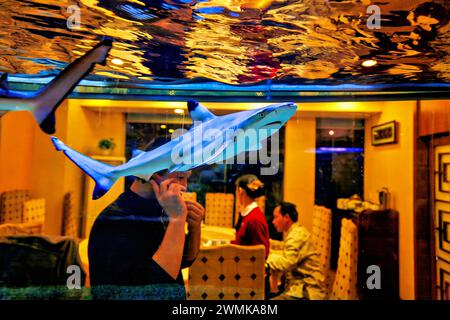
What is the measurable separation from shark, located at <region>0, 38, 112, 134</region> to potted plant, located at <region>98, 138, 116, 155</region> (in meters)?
0.95

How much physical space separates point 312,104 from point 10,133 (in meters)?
2.81

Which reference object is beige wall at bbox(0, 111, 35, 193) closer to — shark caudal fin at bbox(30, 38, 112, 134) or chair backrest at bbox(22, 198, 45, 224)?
chair backrest at bbox(22, 198, 45, 224)

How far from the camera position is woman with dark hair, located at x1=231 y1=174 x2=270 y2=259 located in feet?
7.66

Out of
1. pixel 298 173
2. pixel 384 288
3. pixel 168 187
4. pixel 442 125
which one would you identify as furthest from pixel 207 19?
pixel 384 288

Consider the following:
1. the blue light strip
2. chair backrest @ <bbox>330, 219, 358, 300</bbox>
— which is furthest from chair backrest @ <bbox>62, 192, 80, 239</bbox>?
the blue light strip

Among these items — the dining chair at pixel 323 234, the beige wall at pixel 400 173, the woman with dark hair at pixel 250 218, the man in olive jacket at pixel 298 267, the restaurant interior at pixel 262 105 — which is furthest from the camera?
the dining chair at pixel 323 234

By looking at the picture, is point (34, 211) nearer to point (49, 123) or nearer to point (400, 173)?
point (49, 123)

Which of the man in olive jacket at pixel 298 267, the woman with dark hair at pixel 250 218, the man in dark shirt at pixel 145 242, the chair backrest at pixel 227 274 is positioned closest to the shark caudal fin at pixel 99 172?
the man in dark shirt at pixel 145 242

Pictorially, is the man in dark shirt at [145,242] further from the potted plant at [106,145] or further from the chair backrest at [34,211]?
the chair backrest at [34,211]

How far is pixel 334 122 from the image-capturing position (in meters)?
3.28

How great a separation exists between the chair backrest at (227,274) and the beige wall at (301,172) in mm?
1496

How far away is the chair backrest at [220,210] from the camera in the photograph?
2829 millimetres
